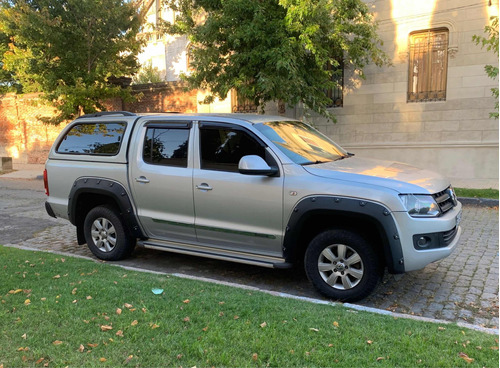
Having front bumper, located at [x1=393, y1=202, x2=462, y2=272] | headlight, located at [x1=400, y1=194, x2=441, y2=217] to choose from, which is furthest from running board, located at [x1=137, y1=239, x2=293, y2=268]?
headlight, located at [x1=400, y1=194, x2=441, y2=217]

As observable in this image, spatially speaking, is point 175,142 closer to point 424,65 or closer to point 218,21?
point 218,21

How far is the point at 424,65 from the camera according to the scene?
12.6 m

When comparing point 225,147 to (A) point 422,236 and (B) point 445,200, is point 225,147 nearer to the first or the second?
(A) point 422,236

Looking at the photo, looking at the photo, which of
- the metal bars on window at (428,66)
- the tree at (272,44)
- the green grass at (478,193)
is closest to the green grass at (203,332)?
the tree at (272,44)

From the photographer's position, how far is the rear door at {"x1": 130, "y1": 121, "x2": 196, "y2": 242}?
500 centimetres

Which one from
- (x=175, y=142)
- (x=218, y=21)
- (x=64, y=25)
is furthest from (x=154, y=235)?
(x=64, y=25)

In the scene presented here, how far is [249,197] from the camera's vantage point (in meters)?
4.52

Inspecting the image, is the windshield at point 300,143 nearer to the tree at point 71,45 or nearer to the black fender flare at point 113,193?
the black fender flare at point 113,193

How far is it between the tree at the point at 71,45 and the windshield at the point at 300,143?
37.7 feet

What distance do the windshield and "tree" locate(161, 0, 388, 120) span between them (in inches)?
178

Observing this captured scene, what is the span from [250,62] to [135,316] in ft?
26.4

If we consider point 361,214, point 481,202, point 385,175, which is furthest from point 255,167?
point 481,202

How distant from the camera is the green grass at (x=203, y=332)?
113 inches

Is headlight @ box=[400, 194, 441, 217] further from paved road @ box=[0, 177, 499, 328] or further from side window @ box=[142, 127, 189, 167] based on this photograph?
side window @ box=[142, 127, 189, 167]
